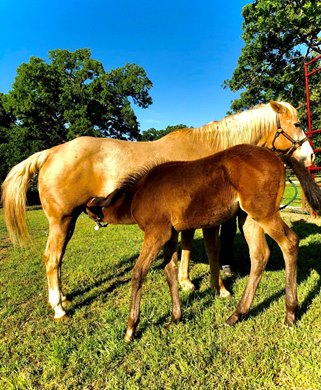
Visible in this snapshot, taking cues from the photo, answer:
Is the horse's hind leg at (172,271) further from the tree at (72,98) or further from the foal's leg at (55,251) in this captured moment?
the tree at (72,98)

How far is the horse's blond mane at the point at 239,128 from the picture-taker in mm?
4000

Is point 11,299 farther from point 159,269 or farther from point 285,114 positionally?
point 285,114

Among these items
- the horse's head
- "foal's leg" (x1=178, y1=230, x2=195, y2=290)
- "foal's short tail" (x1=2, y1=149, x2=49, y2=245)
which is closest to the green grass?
"foal's leg" (x1=178, y1=230, x2=195, y2=290)

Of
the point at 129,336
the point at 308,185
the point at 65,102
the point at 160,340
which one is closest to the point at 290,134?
the point at 308,185

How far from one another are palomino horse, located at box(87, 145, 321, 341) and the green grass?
0.22 m

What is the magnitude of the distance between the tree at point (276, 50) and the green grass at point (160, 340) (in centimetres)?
1324

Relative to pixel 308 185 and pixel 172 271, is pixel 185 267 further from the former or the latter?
pixel 308 185

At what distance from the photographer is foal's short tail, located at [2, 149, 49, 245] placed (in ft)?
13.1

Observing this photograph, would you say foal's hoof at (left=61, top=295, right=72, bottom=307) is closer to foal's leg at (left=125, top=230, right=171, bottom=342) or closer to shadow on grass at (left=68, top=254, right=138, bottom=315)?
shadow on grass at (left=68, top=254, right=138, bottom=315)

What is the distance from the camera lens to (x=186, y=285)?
4.08 meters

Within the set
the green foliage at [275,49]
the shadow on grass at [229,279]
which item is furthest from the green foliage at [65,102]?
the shadow on grass at [229,279]

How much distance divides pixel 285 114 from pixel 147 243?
274 cm

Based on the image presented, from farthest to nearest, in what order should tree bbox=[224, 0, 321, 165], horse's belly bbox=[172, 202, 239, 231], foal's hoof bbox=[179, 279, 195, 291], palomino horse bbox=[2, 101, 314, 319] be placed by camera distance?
tree bbox=[224, 0, 321, 165] → foal's hoof bbox=[179, 279, 195, 291] → palomino horse bbox=[2, 101, 314, 319] → horse's belly bbox=[172, 202, 239, 231]

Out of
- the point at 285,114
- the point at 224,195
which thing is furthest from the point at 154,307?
the point at 285,114
